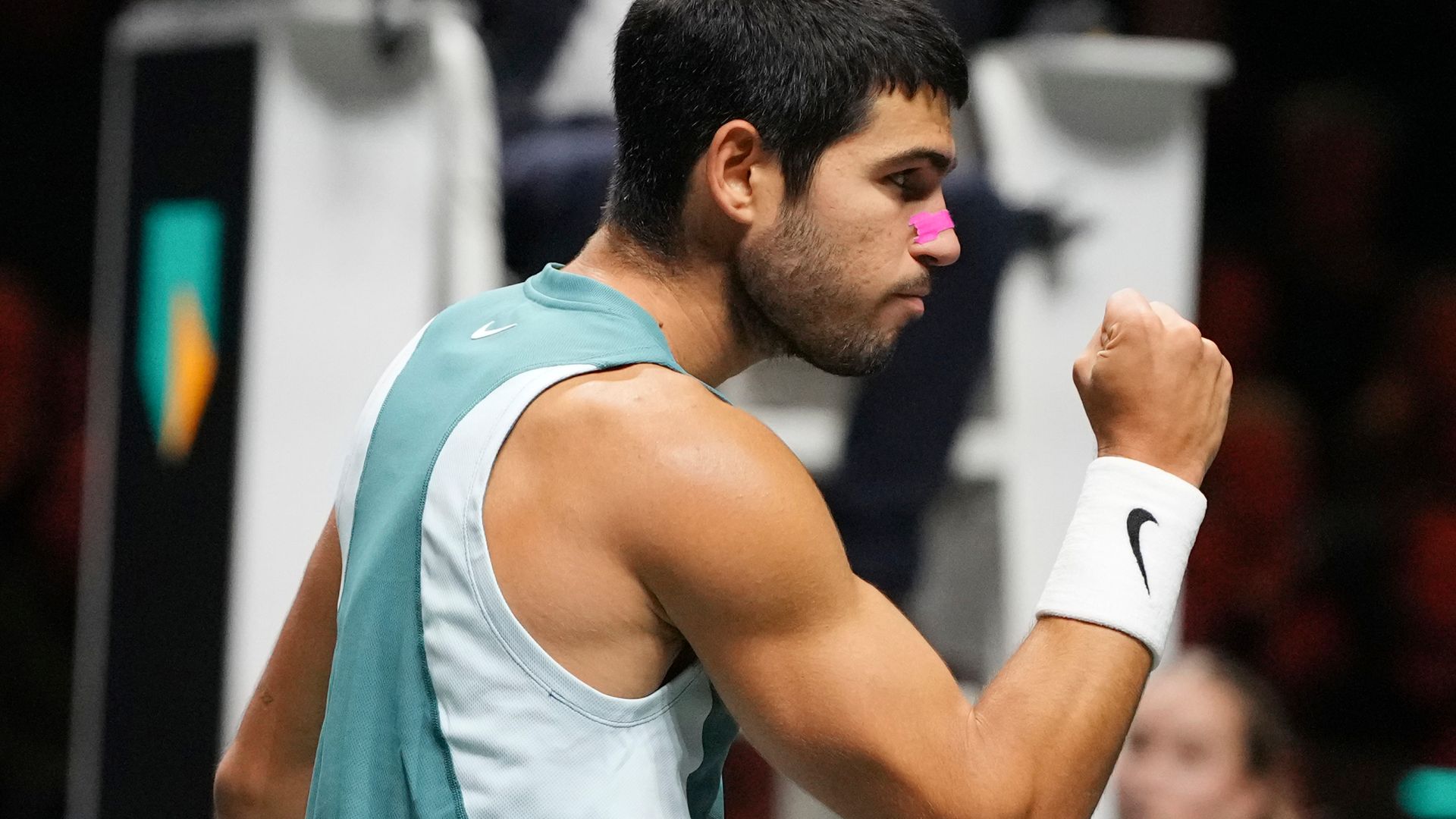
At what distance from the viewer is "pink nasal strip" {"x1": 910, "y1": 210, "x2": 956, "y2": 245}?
89 cm

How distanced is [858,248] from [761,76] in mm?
104

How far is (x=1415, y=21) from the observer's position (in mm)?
3402

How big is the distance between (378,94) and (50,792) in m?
1.75

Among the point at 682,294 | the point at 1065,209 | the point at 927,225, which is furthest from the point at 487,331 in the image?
the point at 1065,209

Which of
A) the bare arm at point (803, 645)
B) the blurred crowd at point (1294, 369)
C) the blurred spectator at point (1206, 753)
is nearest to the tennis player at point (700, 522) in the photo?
the bare arm at point (803, 645)

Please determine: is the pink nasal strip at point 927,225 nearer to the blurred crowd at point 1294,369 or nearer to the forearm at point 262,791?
the forearm at point 262,791

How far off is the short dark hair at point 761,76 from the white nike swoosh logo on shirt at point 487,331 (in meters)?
0.10

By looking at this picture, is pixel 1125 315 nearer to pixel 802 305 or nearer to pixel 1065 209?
pixel 802 305

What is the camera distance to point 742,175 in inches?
34.7

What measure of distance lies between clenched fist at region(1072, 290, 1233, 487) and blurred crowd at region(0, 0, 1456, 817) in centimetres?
185

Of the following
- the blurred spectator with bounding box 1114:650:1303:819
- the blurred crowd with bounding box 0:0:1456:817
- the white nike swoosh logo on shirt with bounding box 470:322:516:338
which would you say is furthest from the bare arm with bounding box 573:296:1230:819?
the blurred crowd with bounding box 0:0:1456:817

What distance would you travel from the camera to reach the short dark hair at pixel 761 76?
869 millimetres

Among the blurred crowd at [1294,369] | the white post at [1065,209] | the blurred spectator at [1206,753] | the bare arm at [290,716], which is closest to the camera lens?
the bare arm at [290,716]

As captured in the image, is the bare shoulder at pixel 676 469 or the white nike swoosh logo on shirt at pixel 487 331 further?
the white nike swoosh logo on shirt at pixel 487 331
